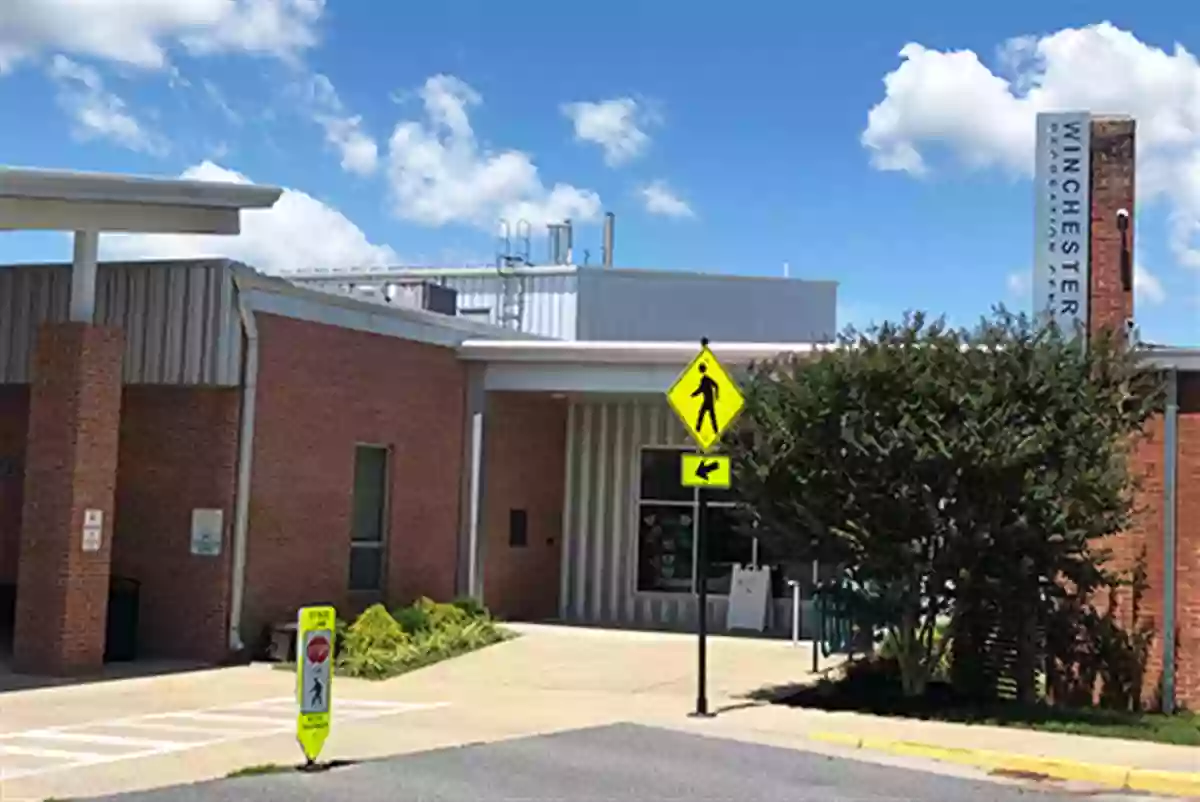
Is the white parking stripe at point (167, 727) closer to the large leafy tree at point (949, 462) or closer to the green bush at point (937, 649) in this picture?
the large leafy tree at point (949, 462)

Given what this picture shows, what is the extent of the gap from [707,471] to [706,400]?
70 cm

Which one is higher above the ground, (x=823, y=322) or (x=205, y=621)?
(x=823, y=322)

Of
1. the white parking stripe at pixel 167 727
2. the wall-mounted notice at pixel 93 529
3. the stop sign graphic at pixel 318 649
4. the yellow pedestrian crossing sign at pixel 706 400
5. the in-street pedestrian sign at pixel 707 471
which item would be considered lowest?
the white parking stripe at pixel 167 727

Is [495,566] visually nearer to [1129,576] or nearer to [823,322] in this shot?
[1129,576]

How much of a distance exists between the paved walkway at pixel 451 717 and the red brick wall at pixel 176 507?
1043mm

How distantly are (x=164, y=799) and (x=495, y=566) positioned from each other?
13.5 m

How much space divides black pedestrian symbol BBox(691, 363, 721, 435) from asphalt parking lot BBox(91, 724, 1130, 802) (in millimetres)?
3363

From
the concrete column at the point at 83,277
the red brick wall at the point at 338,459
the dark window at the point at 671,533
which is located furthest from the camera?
the dark window at the point at 671,533

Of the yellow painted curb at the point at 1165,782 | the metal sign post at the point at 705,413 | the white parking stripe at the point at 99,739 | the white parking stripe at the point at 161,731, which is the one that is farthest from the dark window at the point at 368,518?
the yellow painted curb at the point at 1165,782

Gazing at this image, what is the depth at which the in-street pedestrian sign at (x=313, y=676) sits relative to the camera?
11.5m

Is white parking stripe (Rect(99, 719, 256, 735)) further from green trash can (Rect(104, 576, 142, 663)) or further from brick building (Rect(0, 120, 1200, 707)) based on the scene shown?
green trash can (Rect(104, 576, 142, 663))

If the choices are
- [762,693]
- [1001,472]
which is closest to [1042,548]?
[1001,472]

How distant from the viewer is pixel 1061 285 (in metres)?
20.0

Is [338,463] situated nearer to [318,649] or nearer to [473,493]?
[473,493]
